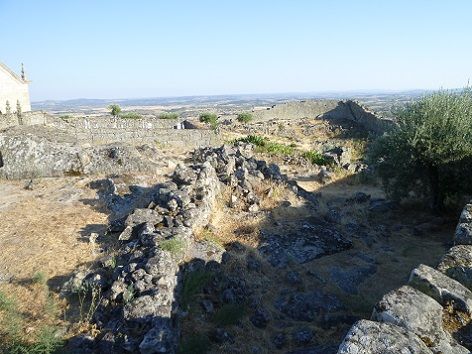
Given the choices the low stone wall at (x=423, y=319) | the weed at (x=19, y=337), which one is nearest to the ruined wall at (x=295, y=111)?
the weed at (x=19, y=337)

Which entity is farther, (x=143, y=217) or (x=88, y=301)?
(x=143, y=217)

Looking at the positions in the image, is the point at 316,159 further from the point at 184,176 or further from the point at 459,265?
the point at 459,265

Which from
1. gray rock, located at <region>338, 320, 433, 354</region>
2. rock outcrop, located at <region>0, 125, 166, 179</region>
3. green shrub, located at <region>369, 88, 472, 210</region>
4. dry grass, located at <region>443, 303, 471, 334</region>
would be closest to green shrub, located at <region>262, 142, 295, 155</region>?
green shrub, located at <region>369, 88, 472, 210</region>

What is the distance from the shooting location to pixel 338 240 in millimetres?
11891

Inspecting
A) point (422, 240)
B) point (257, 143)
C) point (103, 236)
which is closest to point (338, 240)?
point (422, 240)

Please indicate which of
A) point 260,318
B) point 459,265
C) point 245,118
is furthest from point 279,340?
point 245,118

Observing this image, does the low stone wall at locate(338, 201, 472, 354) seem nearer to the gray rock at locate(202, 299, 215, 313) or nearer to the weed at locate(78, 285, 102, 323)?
the gray rock at locate(202, 299, 215, 313)

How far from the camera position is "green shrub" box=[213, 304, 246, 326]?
7545mm

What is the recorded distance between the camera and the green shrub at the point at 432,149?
1387 cm

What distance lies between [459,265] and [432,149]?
8.20 metres

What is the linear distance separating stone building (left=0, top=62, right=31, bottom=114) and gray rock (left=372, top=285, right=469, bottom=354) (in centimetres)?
3742

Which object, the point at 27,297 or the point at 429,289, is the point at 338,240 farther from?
the point at 27,297

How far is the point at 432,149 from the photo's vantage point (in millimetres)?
14000

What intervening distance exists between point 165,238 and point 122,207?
12.4ft
